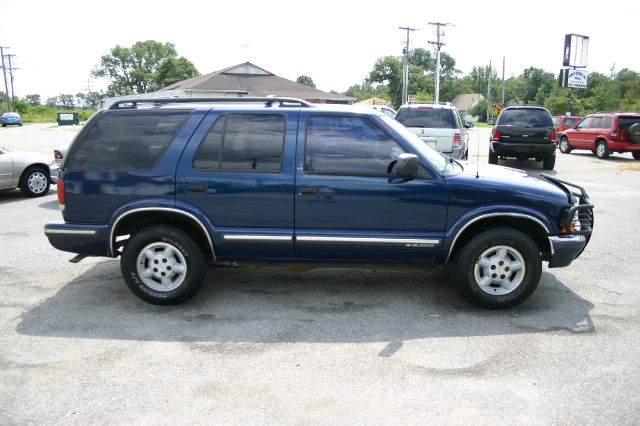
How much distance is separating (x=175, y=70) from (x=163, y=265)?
81.1 m

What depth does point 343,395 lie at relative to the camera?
11.2ft

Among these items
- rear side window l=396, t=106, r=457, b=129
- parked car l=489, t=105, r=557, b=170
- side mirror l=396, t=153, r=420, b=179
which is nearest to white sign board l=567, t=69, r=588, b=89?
parked car l=489, t=105, r=557, b=170

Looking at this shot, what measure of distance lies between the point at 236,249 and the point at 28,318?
190 cm

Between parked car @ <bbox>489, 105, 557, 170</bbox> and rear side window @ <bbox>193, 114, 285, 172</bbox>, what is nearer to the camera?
rear side window @ <bbox>193, 114, 285, 172</bbox>

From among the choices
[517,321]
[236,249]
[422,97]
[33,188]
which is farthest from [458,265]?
[422,97]

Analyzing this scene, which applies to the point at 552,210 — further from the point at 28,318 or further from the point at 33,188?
the point at 33,188

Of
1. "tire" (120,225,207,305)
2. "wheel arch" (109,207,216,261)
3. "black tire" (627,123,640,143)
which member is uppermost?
"black tire" (627,123,640,143)

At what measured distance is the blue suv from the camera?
4.63 meters

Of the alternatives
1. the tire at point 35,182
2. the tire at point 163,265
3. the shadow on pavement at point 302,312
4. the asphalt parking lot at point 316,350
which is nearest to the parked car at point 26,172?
the tire at point 35,182

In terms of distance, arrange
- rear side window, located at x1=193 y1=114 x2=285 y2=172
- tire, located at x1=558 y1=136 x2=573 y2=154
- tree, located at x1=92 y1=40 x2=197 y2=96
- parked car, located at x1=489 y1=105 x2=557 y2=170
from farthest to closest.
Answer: tree, located at x1=92 y1=40 x2=197 y2=96
tire, located at x1=558 y1=136 x2=573 y2=154
parked car, located at x1=489 y1=105 x2=557 y2=170
rear side window, located at x1=193 y1=114 x2=285 y2=172

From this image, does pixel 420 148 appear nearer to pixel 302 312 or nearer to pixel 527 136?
pixel 302 312

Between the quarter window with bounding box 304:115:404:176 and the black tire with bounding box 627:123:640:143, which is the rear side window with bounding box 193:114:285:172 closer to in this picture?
the quarter window with bounding box 304:115:404:176

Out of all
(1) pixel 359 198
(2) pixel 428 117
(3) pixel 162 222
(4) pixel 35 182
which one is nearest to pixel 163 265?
(3) pixel 162 222

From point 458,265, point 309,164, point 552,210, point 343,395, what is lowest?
point 343,395
